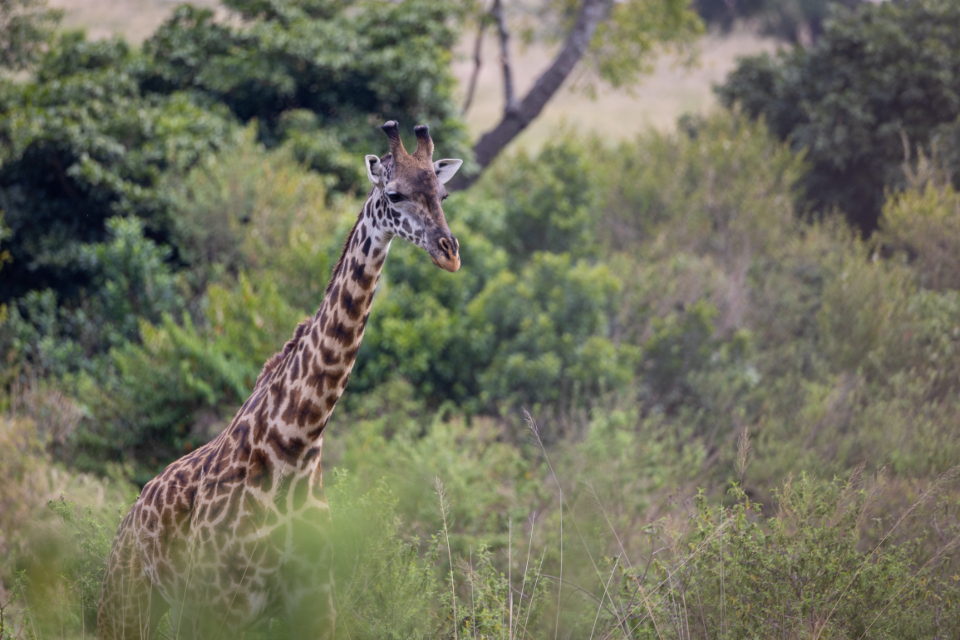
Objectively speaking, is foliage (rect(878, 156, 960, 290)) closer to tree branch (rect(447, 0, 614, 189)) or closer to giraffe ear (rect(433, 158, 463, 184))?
giraffe ear (rect(433, 158, 463, 184))

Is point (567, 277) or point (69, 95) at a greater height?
point (69, 95)

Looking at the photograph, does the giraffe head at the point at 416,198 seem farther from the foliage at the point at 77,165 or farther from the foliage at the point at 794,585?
the foliage at the point at 77,165

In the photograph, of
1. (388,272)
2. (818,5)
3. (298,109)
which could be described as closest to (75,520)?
(388,272)

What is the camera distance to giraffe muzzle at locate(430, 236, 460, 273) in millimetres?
3117

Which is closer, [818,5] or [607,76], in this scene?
[607,76]

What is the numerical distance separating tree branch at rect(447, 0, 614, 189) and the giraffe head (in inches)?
516

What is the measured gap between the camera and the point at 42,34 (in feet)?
51.1

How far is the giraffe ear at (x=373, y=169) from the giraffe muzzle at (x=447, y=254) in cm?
64

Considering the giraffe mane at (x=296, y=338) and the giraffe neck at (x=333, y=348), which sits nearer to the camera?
the giraffe neck at (x=333, y=348)

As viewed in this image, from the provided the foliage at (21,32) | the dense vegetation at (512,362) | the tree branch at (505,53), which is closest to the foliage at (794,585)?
the dense vegetation at (512,362)

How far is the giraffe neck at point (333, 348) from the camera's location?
3590mm

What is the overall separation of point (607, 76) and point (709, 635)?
16455 mm

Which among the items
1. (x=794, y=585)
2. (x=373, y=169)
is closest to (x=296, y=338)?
(x=373, y=169)

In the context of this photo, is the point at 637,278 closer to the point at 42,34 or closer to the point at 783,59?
the point at 783,59
